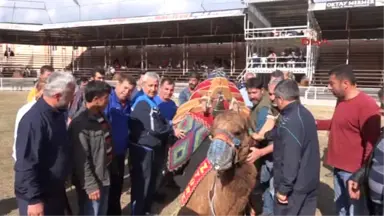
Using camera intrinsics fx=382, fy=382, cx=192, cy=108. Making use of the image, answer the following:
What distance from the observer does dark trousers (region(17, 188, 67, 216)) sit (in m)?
2.56

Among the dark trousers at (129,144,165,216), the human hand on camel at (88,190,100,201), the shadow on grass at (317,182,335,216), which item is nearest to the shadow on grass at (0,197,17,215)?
the dark trousers at (129,144,165,216)

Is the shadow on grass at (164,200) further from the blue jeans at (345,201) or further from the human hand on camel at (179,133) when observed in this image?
the blue jeans at (345,201)

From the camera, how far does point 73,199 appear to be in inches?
189

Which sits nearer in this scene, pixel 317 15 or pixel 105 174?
pixel 105 174

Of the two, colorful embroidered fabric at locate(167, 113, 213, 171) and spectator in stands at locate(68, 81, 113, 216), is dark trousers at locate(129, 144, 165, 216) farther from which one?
spectator in stands at locate(68, 81, 113, 216)

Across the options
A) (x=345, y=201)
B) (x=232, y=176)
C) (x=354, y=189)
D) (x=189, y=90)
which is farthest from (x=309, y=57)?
(x=232, y=176)

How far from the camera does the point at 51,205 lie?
2688 mm

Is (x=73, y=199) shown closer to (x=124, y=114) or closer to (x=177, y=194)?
(x=177, y=194)

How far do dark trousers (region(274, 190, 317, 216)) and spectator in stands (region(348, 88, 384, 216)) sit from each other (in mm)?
349

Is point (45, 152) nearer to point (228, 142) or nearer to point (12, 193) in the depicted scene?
point (228, 142)

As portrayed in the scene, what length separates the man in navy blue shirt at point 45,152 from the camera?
2377mm

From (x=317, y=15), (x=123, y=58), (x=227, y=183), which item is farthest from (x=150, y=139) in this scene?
(x=123, y=58)

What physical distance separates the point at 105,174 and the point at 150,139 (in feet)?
2.91

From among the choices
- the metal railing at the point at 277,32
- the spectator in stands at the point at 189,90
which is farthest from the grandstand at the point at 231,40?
the spectator in stands at the point at 189,90
